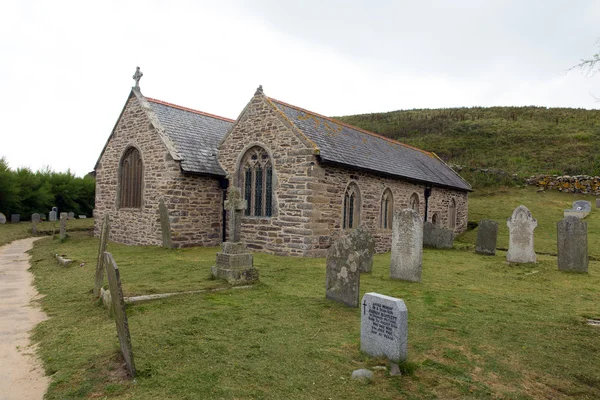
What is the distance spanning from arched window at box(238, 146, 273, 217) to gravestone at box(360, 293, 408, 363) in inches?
385

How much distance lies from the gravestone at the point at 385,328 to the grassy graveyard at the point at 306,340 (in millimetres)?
155

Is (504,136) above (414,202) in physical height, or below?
above

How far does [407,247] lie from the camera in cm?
1007

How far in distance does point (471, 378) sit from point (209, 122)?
17.1 meters

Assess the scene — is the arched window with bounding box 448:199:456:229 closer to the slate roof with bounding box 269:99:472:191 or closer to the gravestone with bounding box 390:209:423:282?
the slate roof with bounding box 269:99:472:191

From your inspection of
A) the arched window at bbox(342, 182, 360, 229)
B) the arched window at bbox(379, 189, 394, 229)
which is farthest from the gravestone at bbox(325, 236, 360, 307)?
the arched window at bbox(379, 189, 394, 229)

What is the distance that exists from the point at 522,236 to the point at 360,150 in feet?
23.4

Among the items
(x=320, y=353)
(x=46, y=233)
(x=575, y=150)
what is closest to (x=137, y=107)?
(x=46, y=233)

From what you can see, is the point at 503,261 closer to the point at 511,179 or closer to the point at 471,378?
the point at 471,378

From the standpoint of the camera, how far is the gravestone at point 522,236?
1277cm

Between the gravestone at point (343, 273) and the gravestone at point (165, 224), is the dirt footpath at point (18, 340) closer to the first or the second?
the gravestone at point (165, 224)

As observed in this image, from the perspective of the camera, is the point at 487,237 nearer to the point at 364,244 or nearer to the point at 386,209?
the point at 386,209

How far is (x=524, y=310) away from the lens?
746cm

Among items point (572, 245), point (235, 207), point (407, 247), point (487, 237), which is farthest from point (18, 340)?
point (487, 237)
